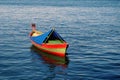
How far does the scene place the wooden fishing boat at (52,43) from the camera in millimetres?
31594

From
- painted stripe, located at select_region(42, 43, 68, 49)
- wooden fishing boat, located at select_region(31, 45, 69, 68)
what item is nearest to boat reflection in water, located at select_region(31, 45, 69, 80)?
wooden fishing boat, located at select_region(31, 45, 69, 68)

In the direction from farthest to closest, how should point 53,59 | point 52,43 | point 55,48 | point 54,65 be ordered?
point 52,43 < point 55,48 < point 53,59 < point 54,65

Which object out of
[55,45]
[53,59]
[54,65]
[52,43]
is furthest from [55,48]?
[54,65]

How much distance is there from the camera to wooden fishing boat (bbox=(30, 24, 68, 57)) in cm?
3159

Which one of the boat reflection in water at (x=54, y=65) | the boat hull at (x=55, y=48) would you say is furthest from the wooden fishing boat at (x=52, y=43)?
the boat reflection in water at (x=54, y=65)

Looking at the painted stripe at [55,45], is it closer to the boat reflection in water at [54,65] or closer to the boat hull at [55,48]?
the boat hull at [55,48]

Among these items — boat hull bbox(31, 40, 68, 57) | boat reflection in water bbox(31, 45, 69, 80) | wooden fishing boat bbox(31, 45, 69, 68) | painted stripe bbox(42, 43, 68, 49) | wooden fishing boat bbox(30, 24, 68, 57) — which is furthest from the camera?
wooden fishing boat bbox(30, 24, 68, 57)

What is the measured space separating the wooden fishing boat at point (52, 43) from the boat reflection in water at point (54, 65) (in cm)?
53

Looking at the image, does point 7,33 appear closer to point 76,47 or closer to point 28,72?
point 76,47

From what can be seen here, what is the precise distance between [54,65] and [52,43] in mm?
4336

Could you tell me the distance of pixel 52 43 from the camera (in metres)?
33.4

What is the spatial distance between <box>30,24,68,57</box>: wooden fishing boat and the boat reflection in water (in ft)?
1.74

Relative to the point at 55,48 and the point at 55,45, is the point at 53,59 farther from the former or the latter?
the point at 55,45

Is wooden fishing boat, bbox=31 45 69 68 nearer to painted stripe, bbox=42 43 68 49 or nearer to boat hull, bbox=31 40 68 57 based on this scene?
boat hull, bbox=31 40 68 57
